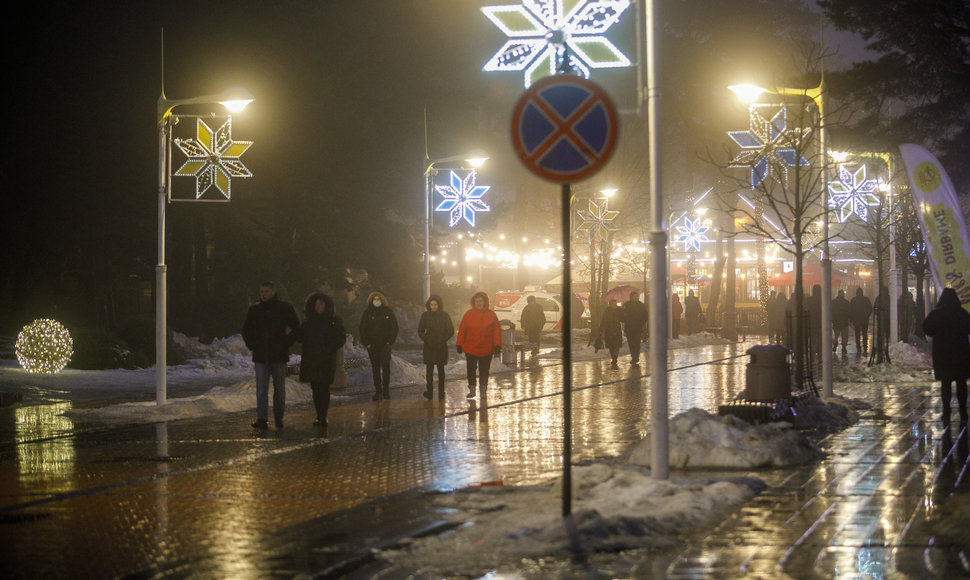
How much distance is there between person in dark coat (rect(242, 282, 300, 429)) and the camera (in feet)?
48.6

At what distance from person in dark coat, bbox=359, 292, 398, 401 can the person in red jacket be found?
1.22m

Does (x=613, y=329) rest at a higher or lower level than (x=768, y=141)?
lower

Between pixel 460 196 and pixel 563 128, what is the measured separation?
71.3ft

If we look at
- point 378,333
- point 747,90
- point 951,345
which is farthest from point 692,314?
point 951,345

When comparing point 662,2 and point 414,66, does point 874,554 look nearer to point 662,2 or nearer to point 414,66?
point 414,66

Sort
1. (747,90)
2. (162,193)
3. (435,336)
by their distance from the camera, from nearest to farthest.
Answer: (747,90)
(162,193)
(435,336)

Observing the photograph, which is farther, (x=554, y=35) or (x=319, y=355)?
(x=319, y=355)

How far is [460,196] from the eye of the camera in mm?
29344

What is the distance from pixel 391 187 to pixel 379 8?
5.71m

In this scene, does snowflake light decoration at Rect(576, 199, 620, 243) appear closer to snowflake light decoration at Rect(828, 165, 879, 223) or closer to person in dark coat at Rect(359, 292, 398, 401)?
snowflake light decoration at Rect(828, 165, 879, 223)

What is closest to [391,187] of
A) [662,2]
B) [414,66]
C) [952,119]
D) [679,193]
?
[414,66]

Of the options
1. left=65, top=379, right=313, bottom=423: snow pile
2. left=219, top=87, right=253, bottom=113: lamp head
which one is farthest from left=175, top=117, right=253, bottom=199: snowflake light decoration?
left=65, top=379, right=313, bottom=423: snow pile

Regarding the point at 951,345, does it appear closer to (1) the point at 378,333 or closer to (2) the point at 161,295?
(1) the point at 378,333

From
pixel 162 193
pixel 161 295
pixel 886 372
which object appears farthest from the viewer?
pixel 886 372
